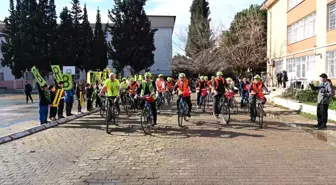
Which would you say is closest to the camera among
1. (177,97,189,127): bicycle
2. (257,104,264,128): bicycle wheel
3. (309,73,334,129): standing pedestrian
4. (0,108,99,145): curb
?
(0,108,99,145): curb

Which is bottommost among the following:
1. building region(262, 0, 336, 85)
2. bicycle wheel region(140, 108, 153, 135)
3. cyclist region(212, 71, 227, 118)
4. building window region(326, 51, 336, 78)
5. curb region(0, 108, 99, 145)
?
curb region(0, 108, 99, 145)

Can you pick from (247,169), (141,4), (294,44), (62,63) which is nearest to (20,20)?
(62,63)

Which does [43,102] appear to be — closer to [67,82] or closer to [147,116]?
[67,82]

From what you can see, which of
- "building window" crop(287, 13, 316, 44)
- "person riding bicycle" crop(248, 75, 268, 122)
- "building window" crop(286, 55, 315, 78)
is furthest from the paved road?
"building window" crop(287, 13, 316, 44)

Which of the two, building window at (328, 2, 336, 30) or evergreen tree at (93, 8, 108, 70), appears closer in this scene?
building window at (328, 2, 336, 30)

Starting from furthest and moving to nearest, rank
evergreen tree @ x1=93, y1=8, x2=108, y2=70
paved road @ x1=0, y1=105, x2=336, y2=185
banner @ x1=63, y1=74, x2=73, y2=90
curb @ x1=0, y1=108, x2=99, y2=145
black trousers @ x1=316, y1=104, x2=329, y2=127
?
evergreen tree @ x1=93, y1=8, x2=108, y2=70
banner @ x1=63, y1=74, x2=73, y2=90
black trousers @ x1=316, y1=104, x2=329, y2=127
curb @ x1=0, y1=108, x2=99, y2=145
paved road @ x1=0, y1=105, x2=336, y2=185

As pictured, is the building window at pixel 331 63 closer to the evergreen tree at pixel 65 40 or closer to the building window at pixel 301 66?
the building window at pixel 301 66

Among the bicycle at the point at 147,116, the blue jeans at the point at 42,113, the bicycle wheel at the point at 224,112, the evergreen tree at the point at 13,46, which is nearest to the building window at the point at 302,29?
the bicycle wheel at the point at 224,112

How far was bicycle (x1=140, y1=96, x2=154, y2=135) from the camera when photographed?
10609 mm

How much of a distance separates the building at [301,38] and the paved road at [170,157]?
46.1ft

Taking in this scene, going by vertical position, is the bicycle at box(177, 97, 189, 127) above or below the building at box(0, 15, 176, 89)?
below

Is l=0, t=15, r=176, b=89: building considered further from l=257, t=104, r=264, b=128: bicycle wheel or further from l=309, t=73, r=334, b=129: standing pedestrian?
l=309, t=73, r=334, b=129: standing pedestrian

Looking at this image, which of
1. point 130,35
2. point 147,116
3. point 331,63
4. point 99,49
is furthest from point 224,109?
point 99,49

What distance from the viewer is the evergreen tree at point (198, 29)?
4659 cm
